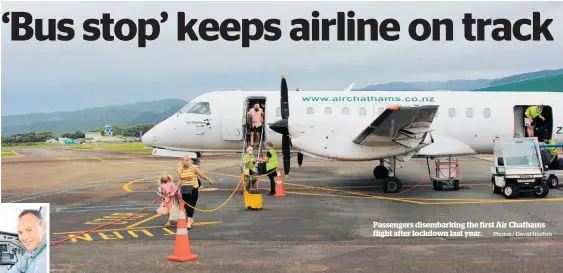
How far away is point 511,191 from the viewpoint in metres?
13.9

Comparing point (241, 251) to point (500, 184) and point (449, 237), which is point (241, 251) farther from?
point (500, 184)

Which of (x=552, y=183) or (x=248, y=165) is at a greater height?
(x=248, y=165)

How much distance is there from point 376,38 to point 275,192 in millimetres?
6114

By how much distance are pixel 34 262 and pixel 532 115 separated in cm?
1823

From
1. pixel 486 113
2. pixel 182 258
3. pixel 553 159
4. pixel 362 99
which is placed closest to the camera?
pixel 182 258

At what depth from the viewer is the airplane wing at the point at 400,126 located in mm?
13358

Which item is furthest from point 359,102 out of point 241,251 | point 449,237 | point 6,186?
point 6,186

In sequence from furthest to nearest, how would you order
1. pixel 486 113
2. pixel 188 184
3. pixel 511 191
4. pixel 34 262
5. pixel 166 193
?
pixel 486 113 → pixel 511 191 → pixel 166 193 → pixel 188 184 → pixel 34 262

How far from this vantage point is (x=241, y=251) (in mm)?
8336

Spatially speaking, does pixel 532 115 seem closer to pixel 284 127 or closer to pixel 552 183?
pixel 552 183

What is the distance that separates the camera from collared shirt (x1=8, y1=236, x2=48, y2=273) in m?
4.84

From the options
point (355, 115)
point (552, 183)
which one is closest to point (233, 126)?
point (355, 115)

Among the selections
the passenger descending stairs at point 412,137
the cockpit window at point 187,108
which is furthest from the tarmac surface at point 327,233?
the cockpit window at point 187,108

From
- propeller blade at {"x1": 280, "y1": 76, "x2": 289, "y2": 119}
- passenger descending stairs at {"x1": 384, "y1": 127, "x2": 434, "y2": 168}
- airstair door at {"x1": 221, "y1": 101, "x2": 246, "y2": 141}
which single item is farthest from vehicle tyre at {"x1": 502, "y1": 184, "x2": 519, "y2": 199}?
airstair door at {"x1": 221, "y1": 101, "x2": 246, "y2": 141}
